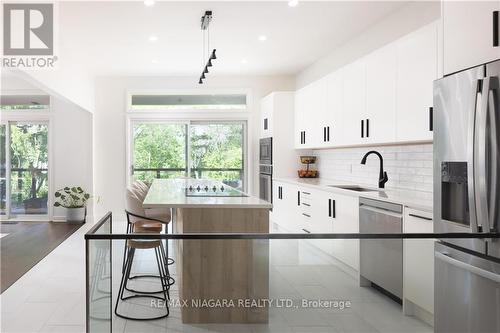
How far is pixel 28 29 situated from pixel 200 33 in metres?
1.99

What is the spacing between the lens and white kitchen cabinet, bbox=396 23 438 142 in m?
3.41

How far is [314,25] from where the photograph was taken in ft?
17.0

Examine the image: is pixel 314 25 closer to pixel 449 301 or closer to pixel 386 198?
pixel 386 198

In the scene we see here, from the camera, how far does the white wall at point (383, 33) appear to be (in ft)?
14.0

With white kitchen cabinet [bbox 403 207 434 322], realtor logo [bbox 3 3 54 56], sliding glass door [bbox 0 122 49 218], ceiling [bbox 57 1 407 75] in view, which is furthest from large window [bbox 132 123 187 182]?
white kitchen cabinet [bbox 403 207 434 322]

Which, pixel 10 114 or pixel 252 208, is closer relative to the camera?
pixel 252 208

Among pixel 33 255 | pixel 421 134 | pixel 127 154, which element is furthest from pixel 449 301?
pixel 127 154

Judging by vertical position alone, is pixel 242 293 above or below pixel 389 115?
below

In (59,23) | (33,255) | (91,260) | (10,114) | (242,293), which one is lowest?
(33,255)

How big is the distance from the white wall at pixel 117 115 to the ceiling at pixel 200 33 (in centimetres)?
69

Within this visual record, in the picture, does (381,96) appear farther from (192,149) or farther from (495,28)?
(192,149)

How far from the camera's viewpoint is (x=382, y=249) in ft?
5.44

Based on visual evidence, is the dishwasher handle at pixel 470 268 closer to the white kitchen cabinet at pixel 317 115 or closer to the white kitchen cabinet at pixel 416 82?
the white kitchen cabinet at pixel 416 82

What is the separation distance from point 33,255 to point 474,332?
16.3 ft
